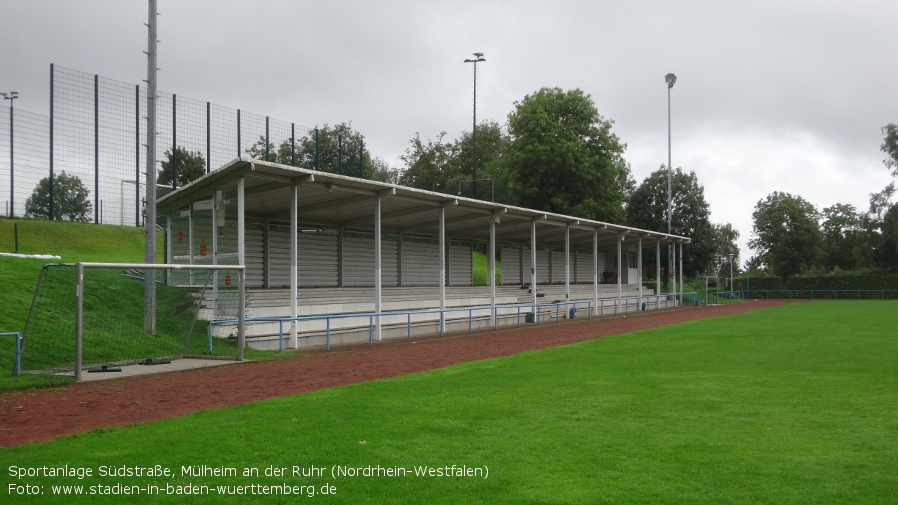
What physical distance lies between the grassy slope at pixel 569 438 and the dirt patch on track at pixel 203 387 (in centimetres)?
82

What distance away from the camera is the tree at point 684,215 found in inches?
2163

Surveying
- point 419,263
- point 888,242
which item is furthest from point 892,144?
point 419,263

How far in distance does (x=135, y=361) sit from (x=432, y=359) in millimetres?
6081

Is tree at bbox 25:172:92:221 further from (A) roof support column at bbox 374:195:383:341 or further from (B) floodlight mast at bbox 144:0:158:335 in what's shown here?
(A) roof support column at bbox 374:195:383:341

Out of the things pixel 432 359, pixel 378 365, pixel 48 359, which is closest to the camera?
pixel 48 359

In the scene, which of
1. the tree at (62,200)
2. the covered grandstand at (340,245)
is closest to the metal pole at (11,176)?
the tree at (62,200)

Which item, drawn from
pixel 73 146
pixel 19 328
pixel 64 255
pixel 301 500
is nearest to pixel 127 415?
pixel 301 500

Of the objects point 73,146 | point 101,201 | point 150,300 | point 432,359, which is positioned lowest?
point 432,359

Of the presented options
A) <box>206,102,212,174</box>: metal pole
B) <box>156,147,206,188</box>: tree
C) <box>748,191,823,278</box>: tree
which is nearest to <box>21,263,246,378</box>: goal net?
<box>156,147,206,188</box>: tree

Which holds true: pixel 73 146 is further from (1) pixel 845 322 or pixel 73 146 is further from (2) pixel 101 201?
(1) pixel 845 322

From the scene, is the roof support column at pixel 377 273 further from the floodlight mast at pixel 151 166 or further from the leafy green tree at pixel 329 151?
the leafy green tree at pixel 329 151

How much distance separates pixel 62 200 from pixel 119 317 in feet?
23.6

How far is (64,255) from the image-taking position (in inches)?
919

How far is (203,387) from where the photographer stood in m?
11.2
